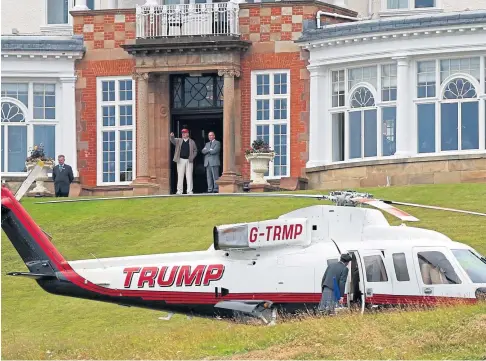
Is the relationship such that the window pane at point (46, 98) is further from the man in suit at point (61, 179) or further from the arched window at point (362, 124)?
the arched window at point (362, 124)

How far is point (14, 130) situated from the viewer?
1943 inches

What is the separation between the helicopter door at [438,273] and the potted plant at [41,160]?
20647mm

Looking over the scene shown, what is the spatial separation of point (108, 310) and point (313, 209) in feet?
20.2

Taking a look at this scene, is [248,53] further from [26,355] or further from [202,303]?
[26,355]

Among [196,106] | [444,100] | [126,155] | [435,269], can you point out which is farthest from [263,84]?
[435,269]

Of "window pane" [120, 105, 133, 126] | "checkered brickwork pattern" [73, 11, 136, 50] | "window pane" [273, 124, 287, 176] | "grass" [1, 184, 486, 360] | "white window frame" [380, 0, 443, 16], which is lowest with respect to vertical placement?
"grass" [1, 184, 486, 360]

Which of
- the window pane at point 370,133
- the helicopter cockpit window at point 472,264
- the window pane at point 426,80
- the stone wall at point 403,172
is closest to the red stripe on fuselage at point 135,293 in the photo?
the helicopter cockpit window at point 472,264

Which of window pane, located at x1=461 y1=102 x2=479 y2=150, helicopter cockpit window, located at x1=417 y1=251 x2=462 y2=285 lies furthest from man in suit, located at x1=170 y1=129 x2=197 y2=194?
helicopter cockpit window, located at x1=417 y1=251 x2=462 y2=285

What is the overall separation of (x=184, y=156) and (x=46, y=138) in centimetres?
473

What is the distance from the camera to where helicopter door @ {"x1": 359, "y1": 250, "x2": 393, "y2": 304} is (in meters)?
26.9

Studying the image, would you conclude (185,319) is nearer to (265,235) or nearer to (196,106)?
(265,235)

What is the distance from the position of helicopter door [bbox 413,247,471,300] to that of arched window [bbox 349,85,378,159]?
65.6 feet

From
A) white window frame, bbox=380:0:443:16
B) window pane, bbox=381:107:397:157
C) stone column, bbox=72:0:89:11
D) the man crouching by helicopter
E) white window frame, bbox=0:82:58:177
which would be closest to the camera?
the man crouching by helicopter

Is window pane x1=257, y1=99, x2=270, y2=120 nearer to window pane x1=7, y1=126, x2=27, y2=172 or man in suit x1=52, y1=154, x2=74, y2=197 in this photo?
man in suit x1=52, y1=154, x2=74, y2=197
